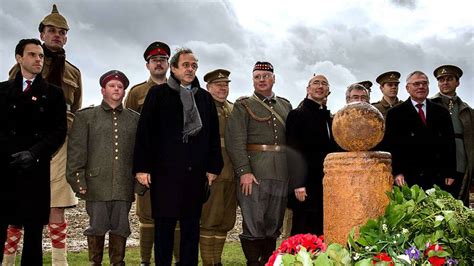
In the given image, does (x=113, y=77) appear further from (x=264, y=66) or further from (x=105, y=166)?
(x=264, y=66)

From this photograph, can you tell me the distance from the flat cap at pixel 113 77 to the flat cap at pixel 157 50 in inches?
43.1

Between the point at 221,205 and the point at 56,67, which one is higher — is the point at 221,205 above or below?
below

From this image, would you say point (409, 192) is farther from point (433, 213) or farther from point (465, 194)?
point (465, 194)

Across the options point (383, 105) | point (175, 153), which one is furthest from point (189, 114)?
point (383, 105)

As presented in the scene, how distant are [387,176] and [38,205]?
3.57 metres

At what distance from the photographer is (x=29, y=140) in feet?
18.0

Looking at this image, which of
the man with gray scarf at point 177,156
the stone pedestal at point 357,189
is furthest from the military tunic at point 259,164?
the stone pedestal at point 357,189

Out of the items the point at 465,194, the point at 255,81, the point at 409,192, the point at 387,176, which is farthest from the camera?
the point at 465,194

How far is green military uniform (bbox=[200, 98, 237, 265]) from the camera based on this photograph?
6777 millimetres

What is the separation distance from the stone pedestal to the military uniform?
2.97 meters

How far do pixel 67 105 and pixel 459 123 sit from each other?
5.60m

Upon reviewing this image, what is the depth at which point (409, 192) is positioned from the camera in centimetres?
384

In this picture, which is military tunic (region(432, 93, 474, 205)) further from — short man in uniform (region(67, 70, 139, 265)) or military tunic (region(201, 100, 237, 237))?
short man in uniform (region(67, 70, 139, 265))

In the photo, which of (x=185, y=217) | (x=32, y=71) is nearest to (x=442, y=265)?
(x=185, y=217)
